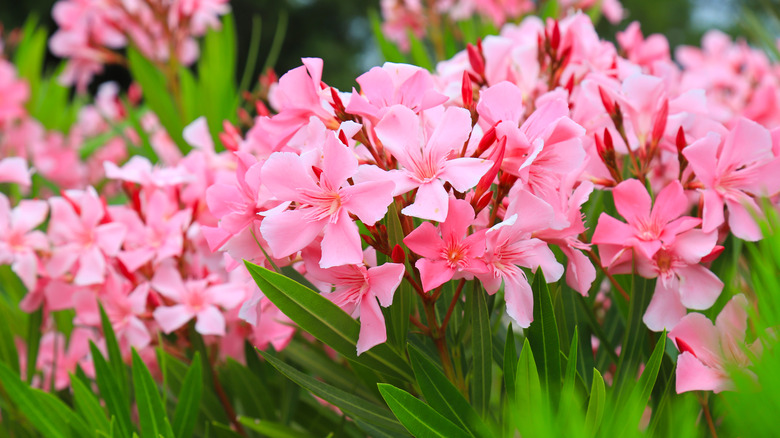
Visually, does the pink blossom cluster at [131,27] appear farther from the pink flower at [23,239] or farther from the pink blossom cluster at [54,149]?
the pink flower at [23,239]

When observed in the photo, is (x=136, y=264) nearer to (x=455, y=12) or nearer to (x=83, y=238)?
(x=83, y=238)

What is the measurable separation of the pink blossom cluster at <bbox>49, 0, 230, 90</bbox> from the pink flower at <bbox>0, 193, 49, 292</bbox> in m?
0.73

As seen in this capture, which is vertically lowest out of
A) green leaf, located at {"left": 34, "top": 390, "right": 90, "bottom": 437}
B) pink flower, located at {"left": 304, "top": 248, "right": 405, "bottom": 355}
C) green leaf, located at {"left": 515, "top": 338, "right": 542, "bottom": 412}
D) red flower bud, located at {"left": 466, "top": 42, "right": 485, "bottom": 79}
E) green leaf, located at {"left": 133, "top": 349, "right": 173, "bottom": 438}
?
Result: green leaf, located at {"left": 34, "top": 390, "right": 90, "bottom": 437}

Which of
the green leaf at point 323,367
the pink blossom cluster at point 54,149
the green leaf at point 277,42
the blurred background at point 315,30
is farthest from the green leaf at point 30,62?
the blurred background at point 315,30

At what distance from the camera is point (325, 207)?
19.1 inches

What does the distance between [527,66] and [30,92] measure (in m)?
1.57

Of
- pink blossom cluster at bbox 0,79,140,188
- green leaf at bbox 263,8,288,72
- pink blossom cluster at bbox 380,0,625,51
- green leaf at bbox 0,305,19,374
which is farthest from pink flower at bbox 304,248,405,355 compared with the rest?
pink blossom cluster at bbox 0,79,140,188

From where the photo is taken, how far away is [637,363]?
0.57 meters

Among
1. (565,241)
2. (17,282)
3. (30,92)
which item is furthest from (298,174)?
(30,92)

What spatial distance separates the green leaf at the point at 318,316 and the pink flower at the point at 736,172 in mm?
279

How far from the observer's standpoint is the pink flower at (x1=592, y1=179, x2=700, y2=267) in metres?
0.52

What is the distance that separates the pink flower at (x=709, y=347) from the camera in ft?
1.53

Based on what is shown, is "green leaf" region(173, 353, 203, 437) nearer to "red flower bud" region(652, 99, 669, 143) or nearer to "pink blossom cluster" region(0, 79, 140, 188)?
"red flower bud" region(652, 99, 669, 143)

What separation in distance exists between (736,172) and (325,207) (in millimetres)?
341
